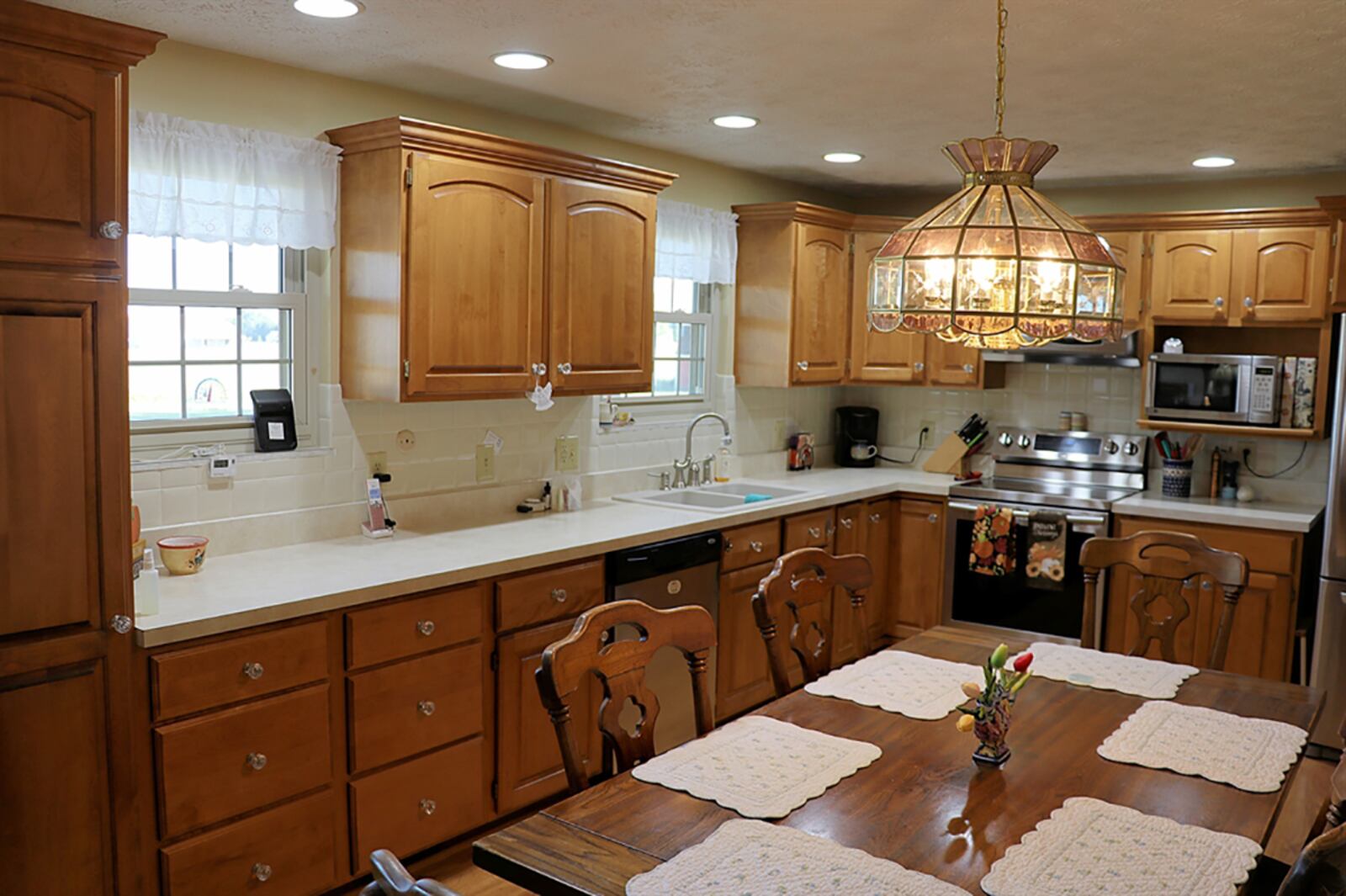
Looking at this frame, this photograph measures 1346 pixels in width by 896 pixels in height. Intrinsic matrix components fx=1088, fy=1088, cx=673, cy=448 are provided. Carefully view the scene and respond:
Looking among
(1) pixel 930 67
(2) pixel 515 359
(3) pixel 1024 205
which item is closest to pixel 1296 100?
(1) pixel 930 67

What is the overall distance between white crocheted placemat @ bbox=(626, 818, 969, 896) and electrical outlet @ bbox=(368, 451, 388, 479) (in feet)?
7.37

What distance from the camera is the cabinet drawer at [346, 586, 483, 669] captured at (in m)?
2.91

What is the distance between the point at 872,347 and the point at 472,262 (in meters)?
2.72

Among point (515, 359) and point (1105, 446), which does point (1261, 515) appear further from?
point (515, 359)

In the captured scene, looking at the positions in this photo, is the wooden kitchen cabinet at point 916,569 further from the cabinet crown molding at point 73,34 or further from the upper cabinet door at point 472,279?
the cabinet crown molding at point 73,34

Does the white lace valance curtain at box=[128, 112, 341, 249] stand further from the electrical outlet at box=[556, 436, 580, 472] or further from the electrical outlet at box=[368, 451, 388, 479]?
the electrical outlet at box=[556, 436, 580, 472]

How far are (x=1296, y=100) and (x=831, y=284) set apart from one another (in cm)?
232

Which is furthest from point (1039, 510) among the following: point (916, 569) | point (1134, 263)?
point (1134, 263)

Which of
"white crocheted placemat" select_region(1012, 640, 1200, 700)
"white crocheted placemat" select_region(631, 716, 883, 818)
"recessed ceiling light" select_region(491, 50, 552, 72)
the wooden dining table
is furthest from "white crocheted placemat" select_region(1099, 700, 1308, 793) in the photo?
"recessed ceiling light" select_region(491, 50, 552, 72)

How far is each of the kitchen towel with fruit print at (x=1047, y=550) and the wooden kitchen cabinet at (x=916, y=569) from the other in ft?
1.47

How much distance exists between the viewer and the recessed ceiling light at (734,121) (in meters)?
3.95

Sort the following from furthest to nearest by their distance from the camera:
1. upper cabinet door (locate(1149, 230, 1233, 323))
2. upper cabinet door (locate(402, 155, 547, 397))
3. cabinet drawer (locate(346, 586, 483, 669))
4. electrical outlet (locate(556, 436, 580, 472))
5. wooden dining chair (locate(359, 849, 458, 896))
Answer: upper cabinet door (locate(1149, 230, 1233, 323))
electrical outlet (locate(556, 436, 580, 472))
upper cabinet door (locate(402, 155, 547, 397))
cabinet drawer (locate(346, 586, 483, 669))
wooden dining chair (locate(359, 849, 458, 896))

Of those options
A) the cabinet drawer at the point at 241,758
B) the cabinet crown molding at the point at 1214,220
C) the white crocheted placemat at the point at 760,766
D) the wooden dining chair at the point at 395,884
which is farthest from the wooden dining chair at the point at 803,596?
the cabinet crown molding at the point at 1214,220

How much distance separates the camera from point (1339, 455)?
4188 mm
